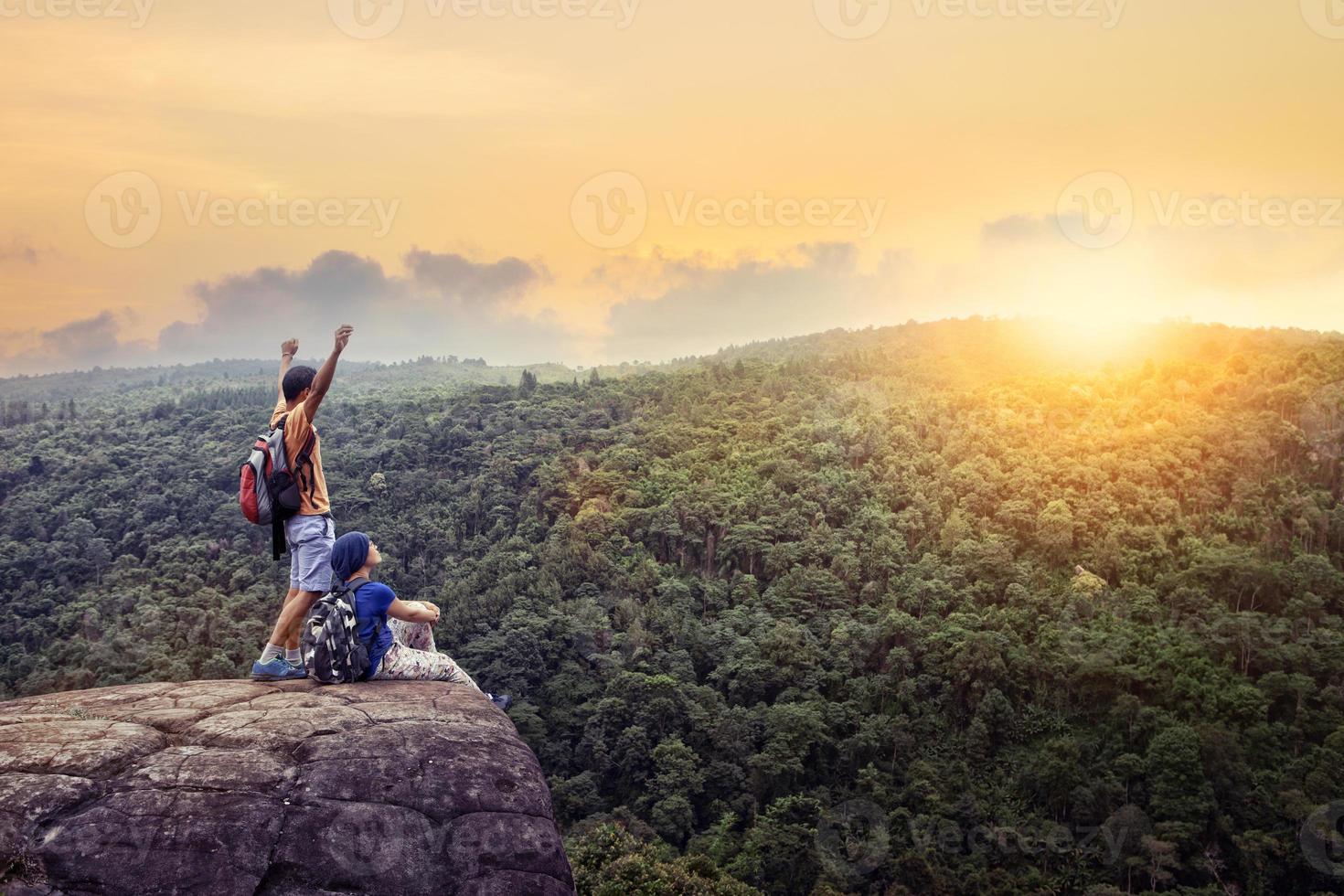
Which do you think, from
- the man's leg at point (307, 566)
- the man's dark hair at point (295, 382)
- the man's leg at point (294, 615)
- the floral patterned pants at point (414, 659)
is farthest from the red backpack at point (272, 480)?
the floral patterned pants at point (414, 659)

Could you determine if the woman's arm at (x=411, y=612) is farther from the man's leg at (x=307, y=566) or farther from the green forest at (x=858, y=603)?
the green forest at (x=858, y=603)

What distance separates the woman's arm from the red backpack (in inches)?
40.1

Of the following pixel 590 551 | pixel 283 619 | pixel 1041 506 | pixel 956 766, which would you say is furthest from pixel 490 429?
pixel 283 619

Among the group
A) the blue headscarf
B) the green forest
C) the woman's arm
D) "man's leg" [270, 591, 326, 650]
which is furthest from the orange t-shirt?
the green forest

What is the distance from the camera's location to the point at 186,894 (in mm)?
5535

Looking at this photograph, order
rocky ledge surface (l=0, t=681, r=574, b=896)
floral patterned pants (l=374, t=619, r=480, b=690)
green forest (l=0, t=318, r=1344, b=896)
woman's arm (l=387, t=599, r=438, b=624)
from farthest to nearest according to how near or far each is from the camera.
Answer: green forest (l=0, t=318, r=1344, b=896) < floral patterned pants (l=374, t=619, r=480, b=690) < woman's arm (l=387, t=599, r=438, b=624) < rocky ledge surface (l=0, t=681, r=574, b=896)

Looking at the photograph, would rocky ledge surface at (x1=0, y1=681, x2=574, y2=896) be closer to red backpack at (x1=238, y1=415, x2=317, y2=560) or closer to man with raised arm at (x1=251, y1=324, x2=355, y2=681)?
man with raised arm at (x1=251, y1=324, x2=355, y2=681)

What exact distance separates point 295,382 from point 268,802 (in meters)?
3.50

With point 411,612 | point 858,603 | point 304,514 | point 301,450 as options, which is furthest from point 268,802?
point 858,603

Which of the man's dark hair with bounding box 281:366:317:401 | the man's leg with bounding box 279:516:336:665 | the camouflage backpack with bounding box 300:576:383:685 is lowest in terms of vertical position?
the camouflage backpack with bounding box 300:576:383:685

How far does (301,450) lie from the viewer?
781 cm

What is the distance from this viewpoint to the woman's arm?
7977 millimetres

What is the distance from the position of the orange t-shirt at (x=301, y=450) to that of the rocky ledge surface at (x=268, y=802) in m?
1.64

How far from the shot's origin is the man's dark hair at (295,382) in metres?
8.00
